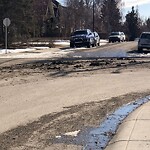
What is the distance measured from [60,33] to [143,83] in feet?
248

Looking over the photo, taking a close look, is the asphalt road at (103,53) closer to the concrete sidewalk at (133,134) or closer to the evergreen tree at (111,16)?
the concrete sidewalk at (133,134)

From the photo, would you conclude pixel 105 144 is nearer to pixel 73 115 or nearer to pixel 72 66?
pixel 73 115

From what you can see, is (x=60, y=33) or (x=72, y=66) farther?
(x=60, y=33)

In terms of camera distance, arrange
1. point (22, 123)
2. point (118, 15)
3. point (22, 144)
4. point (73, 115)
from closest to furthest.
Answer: point (22, 144), point (22, 123), point (73, 115), point (118, 15)

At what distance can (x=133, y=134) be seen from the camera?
809cm

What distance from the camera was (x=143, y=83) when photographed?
16328mm

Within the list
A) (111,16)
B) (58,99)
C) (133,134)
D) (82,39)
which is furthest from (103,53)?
(111,16)

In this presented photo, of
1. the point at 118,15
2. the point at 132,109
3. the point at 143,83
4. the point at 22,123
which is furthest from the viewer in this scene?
the point at 118,15

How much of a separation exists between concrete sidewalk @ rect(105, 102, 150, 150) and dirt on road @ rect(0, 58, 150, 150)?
61 cm

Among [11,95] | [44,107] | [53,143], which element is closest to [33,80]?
[11,95]

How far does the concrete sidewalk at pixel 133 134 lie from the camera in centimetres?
728

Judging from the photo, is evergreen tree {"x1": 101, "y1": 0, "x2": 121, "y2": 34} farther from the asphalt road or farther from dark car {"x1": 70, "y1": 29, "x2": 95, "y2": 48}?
the asphalt road

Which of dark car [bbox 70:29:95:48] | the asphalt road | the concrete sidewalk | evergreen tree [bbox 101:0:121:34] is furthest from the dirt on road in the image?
evergreen tree [bbox 101:0:121:34]

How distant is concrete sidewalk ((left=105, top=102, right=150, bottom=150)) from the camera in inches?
287
